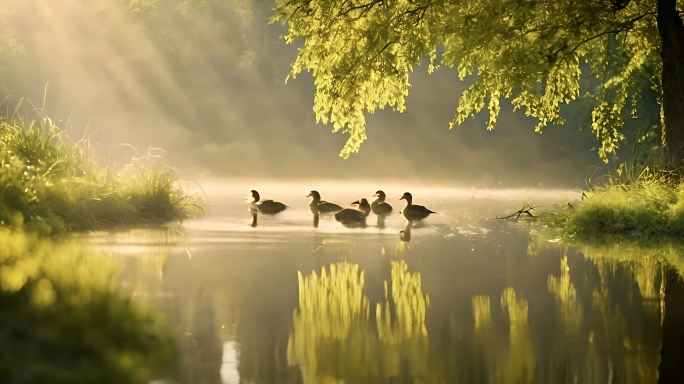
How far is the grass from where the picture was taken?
55.7 feet

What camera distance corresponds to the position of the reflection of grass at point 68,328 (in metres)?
6.15

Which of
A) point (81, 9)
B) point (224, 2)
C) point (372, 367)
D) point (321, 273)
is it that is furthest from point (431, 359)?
point (81, 9)

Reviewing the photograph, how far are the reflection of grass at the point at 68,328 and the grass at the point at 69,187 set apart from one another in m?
6.20

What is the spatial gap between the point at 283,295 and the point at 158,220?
12370mm

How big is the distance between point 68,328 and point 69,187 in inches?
513

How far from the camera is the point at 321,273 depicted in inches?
503

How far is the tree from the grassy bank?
117 centimetres

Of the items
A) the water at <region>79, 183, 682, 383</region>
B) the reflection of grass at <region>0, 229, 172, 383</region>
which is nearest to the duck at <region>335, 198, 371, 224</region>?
the water at <region>79, 183, 682, 383</region>

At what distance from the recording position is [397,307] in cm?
→ 992

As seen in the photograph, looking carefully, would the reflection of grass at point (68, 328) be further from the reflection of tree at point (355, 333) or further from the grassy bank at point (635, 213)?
the grassy bank at point (635, 213)

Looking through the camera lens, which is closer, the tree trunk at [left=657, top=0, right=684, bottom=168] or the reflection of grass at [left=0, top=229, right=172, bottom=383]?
the reflection of grass at [left=0, top=229, right=172, bottom=383]

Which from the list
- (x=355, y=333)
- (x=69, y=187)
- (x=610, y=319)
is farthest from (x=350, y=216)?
(x=355, y=333)

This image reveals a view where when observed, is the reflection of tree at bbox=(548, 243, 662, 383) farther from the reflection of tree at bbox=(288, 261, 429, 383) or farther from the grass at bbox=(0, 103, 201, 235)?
the grass at bbox=(0, 103, 201, 235)

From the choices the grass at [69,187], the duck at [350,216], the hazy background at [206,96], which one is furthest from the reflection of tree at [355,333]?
the hazy background at [206,96]
